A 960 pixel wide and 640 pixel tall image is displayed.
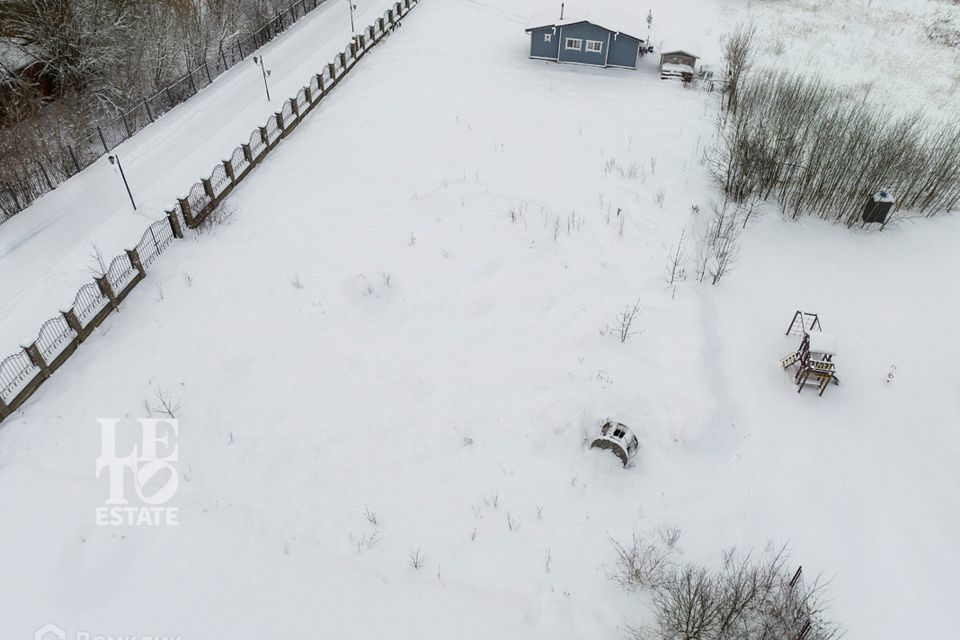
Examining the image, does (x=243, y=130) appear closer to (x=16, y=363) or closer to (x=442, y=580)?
(x=16, y=363)

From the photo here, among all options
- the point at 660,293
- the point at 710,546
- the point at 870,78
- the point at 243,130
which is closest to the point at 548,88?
the point at 243,130

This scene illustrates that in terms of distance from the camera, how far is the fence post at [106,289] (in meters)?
15.5

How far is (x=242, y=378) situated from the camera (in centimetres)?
1426

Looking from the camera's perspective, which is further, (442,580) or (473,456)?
(473,456)

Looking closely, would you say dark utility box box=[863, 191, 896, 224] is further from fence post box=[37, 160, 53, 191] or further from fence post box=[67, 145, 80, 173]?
fence post box=[37, 160, 53, 191]

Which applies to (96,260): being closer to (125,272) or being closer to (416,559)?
(125,272)

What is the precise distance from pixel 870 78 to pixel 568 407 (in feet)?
105

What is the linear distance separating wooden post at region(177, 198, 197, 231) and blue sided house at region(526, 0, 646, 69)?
21.0 m

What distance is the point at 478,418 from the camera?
13516 millimetres

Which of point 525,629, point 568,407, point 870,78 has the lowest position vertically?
point 525,629

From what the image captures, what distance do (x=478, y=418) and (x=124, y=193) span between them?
1668cm

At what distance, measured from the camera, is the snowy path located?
55.8ft

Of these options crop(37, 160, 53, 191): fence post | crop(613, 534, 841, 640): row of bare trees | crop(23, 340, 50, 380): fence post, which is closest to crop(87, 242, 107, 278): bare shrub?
crop(23, 340, 50, 380): fence post

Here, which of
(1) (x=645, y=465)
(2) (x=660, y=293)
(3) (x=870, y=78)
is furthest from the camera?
(3) (x=870, y=78)
